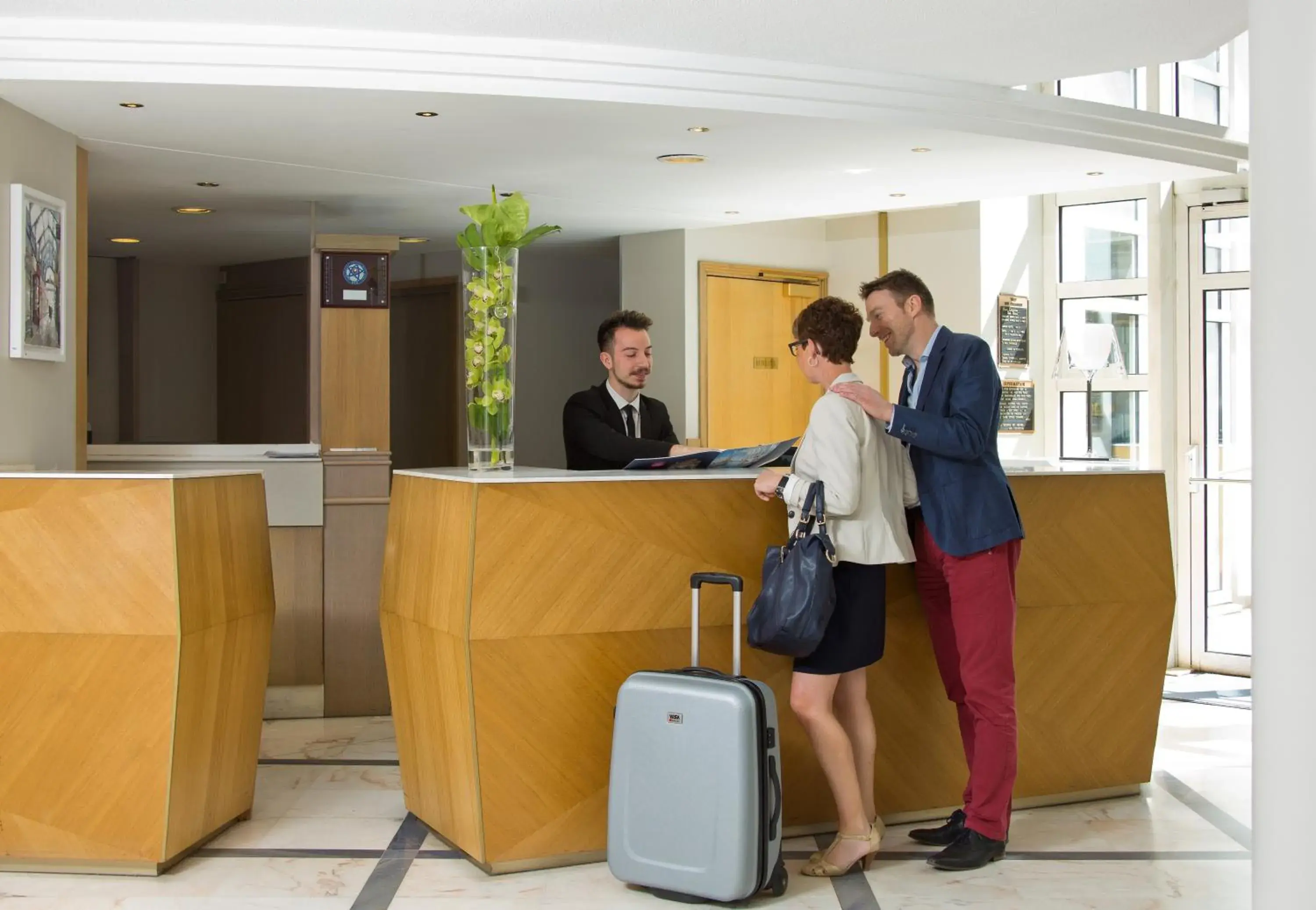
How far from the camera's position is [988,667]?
3930mm

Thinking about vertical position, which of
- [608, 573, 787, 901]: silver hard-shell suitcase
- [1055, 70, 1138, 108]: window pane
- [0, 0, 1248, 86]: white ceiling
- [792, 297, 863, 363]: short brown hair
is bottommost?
[608, 573, 787, 901]: silver hard-shell suitcase

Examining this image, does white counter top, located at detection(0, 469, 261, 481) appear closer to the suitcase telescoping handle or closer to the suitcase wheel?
the suitcase telescoping handle

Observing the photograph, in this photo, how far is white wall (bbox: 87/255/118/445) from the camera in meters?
8.73

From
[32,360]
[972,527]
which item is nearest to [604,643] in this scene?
[972,527]

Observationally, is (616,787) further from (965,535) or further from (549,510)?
(965,535)

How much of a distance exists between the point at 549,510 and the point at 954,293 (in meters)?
4.52

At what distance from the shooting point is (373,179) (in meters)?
6.34

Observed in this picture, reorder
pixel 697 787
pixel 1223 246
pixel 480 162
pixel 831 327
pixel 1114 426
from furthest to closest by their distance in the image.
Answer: pixel 1114 426 < pixel 1223 246 < pixel 480 162 < pixel 831 327 < pixel 697 787

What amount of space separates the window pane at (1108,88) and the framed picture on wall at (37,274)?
5.45m

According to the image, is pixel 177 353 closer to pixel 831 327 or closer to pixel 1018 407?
pixel 1018 407

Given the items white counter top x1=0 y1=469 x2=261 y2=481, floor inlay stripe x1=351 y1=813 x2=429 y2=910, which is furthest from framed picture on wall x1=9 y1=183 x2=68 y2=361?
floor inlay stripe x1=351 y1=813 x2=429 y2=910

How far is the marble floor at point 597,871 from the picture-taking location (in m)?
Result: 3.69

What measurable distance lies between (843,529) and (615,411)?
1.59m

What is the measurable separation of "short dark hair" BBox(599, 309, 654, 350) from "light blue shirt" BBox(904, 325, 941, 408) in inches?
49.8
